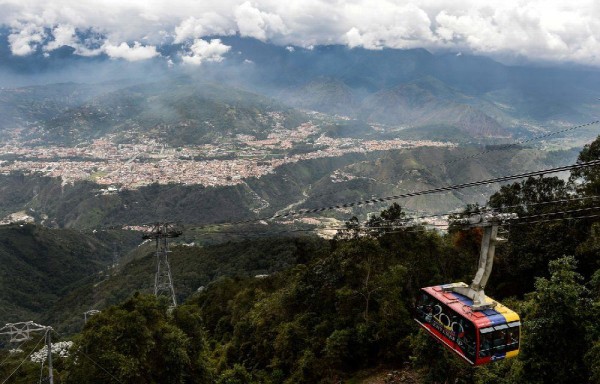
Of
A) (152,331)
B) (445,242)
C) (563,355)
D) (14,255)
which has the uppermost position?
(563,355)

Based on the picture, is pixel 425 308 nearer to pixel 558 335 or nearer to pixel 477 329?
pixel 477 329

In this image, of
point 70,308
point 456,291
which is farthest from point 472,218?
point 70,308

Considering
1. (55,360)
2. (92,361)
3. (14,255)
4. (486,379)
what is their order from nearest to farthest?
(486,379), (92,361), (55,360), (14,255)

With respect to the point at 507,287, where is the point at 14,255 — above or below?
below

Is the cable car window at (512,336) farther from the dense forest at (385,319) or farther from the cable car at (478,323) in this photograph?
the dense forest at (385,319)

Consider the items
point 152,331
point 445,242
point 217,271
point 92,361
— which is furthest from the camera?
point 217,271

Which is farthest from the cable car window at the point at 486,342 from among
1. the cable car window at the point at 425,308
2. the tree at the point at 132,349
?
the tree at the point at 132,349

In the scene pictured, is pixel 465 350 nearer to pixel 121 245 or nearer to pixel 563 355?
pixel 563 355
